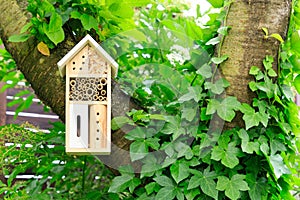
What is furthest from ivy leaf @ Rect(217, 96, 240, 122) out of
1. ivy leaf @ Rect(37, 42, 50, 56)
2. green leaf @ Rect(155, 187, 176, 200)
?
ivy leaf @ Rect(37, 42, 50, 56)

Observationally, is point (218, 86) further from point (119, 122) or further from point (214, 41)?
point (119, 122)

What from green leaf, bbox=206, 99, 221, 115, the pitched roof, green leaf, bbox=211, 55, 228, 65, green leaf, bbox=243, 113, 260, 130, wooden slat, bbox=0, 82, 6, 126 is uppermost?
the pitched roof

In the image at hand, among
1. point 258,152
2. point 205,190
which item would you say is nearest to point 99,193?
point 205,190

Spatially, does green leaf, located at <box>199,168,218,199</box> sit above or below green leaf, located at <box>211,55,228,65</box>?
below

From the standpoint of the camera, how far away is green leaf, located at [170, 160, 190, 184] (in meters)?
1.03

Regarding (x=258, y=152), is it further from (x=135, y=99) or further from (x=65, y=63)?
(x=65, y=63)

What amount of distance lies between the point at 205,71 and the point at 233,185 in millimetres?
277

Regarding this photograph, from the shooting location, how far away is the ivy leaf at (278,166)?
3.29ft

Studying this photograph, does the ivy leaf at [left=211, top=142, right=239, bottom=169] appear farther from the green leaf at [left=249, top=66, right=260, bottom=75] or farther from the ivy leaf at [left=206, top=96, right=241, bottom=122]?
the green leaf at [left=249, top=66, right=260, bottom=75]

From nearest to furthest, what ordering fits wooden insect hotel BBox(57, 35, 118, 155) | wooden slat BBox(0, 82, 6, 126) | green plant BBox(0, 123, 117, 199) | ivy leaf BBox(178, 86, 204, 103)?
wooden insect hotel BBox(57, 35, 118, 155) → ivy leaf BBox(178, 86, 204, 103) → green plant BBox(0, 123, 117, 199) → wooden slat BBox(0, 82, 6, 126)

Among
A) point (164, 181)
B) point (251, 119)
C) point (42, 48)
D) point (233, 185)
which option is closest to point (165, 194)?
point (164, 181)

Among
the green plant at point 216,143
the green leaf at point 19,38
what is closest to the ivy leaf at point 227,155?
the green plant at point 216,143

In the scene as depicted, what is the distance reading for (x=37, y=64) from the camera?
1.15 meters

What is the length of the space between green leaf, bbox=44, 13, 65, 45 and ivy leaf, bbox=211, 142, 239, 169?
47 cm
